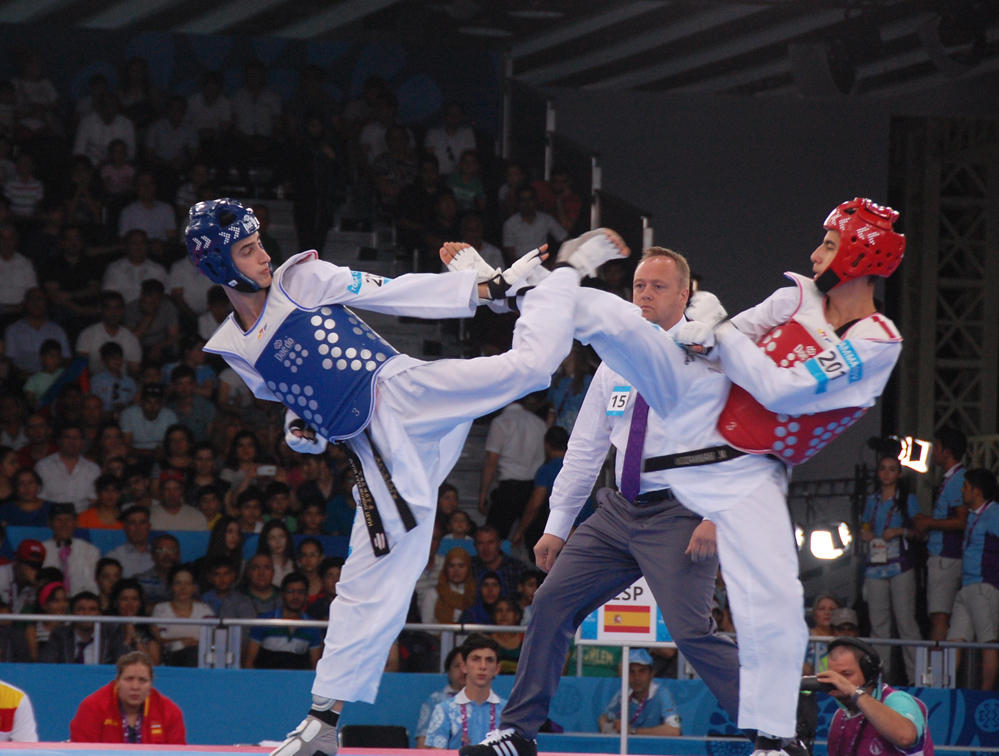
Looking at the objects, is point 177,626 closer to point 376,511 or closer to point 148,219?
point 376,511

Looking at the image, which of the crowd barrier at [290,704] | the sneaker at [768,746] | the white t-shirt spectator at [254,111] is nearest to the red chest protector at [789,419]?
the sneaker at [768,746]

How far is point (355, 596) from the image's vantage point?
420 cm

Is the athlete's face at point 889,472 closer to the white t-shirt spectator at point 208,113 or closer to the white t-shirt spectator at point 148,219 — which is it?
the white t-shirt spectator at point 148,219

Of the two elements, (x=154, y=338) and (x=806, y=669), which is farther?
(x=154, y=338)

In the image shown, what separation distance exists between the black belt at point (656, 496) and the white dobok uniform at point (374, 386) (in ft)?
1.94

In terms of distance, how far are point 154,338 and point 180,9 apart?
4.89 meters

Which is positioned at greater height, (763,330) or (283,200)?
(283,200)

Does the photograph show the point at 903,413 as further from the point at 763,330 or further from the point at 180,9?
the point at 763,330

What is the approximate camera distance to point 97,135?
450 inches

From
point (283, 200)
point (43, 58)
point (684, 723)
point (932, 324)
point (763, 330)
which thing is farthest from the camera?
point (932, 324)

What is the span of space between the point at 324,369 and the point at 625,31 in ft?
32.9

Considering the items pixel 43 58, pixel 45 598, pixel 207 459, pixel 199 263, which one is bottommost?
pixel 45 598

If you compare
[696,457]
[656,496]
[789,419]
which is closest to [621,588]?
[656,496]

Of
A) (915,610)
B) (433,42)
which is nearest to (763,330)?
(915,610)
